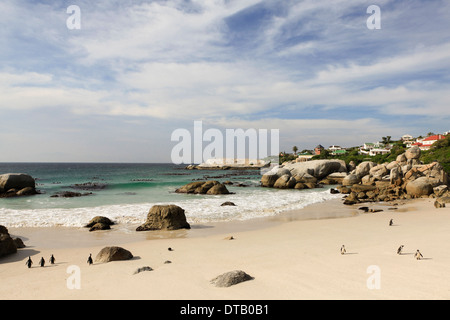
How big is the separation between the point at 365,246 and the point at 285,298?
233 inches

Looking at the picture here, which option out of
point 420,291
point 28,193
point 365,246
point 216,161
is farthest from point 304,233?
point 216,161

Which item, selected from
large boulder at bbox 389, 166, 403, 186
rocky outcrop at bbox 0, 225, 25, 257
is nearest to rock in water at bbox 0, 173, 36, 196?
rocky outcrop at bbox 0, 225, 25, 257

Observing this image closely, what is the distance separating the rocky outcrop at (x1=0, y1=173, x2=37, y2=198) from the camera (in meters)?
32.8

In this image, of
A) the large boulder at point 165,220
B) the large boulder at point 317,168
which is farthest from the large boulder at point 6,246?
the large boulder at point 317,168

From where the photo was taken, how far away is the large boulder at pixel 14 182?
33.5 metres

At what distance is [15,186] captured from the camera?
34.5 metres

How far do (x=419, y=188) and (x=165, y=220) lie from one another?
27095 millimetres

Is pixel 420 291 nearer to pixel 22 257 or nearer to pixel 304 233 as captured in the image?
pixel 304 233

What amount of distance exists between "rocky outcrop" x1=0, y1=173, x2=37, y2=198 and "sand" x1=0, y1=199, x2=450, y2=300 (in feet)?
74.3

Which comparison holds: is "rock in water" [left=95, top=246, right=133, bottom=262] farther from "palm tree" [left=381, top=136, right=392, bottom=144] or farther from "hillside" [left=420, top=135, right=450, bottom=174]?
"palm tree" [left=381, top=136, right=392, bottom=144]

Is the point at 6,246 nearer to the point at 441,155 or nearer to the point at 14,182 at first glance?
the point at 14,182

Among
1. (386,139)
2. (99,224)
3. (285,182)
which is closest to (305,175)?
(285,182)

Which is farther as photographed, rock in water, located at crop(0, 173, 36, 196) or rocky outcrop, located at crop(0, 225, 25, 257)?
rock in water, located at crop(0, 173, 36, 196)
